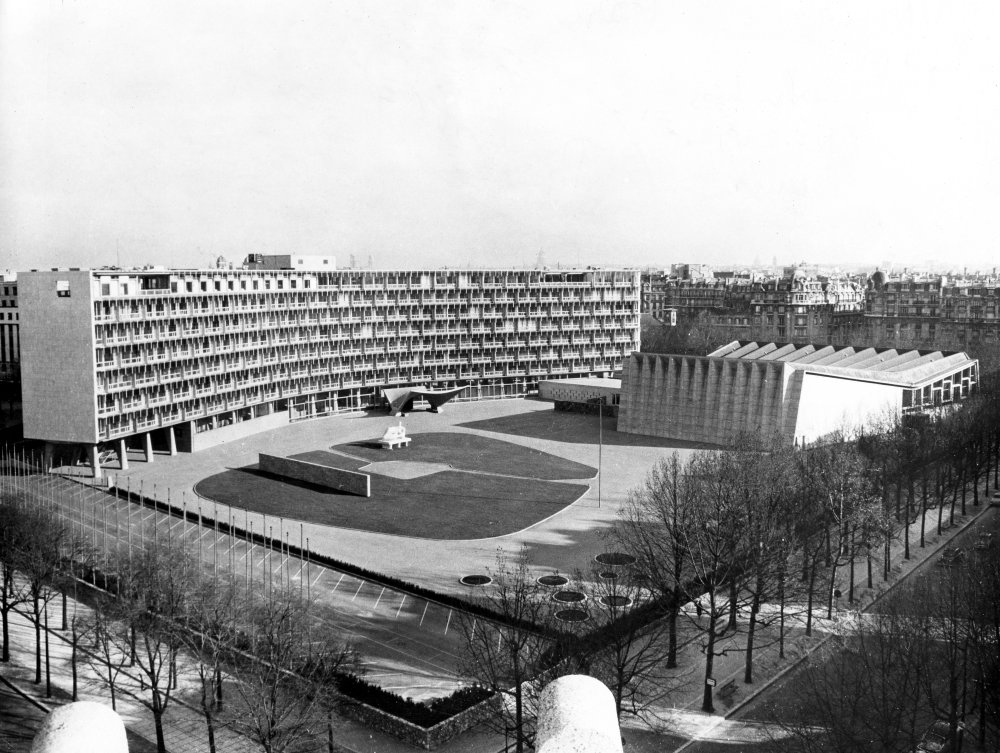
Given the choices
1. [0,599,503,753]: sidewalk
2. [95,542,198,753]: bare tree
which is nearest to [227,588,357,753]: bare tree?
[0,599,503,753]: sidewalk

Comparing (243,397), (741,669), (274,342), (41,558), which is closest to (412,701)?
(741,669)

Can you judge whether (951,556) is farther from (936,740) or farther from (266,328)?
(266,328)

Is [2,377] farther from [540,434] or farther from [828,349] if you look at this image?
[828,349]

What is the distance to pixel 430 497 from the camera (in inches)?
3167

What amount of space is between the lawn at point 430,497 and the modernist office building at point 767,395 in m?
18.2

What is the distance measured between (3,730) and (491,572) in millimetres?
28471

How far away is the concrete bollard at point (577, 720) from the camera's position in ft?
30.9

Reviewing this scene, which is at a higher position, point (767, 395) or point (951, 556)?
point (767, 395)

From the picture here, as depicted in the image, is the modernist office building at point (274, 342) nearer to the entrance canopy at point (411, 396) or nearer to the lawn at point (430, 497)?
the entrance canopy at point (411, 396)

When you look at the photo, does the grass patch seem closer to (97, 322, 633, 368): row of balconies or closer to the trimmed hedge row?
(97, 322, 633, 368): row of balconies

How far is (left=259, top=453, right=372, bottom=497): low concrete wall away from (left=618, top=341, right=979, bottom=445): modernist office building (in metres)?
38.6

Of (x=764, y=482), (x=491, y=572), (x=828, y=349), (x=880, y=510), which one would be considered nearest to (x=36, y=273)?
(x=491, y=572)

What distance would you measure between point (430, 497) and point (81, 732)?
234ft

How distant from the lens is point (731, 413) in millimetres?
102250
